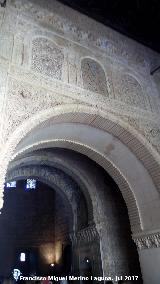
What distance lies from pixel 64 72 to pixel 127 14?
259cm

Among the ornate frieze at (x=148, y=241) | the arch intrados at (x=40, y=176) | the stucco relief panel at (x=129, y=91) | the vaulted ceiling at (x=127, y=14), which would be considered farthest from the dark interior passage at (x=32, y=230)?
the vaulted ceiling at (x=127, y=14)

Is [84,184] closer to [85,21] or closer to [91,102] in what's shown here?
[91,102]

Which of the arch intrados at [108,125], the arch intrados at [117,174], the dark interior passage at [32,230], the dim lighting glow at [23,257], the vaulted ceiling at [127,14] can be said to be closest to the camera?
the arch intrados at [108,125]

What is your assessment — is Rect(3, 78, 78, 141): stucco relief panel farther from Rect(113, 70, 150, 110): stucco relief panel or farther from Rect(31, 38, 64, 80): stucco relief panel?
Rect(113, 70, 150, 110): stucco relief panel

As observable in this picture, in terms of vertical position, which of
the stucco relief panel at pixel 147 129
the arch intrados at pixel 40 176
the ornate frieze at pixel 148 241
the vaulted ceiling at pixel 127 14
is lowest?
the ornate frieze at pixel 148 241

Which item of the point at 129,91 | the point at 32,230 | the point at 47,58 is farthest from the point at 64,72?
the point at 32,230

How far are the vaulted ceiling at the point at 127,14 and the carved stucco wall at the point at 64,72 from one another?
0.19 m

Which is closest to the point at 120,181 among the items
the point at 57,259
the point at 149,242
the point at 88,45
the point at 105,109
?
the point at 149,242

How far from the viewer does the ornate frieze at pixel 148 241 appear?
208 inches

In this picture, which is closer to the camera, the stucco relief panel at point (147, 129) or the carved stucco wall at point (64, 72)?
the carved stucco wall at point (64, 72)

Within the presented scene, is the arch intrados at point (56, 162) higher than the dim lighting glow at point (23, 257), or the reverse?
the arch intrados at point (56, 162)

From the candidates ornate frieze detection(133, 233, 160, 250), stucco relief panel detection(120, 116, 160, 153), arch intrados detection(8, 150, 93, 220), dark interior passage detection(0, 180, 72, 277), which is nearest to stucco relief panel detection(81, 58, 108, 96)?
stucco relief panel detection(120, 116, 160, 153)

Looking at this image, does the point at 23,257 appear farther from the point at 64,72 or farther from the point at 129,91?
the point at 64,72

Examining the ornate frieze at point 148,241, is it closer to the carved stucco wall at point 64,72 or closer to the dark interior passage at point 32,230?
the carved stucco wall at point 64,72
